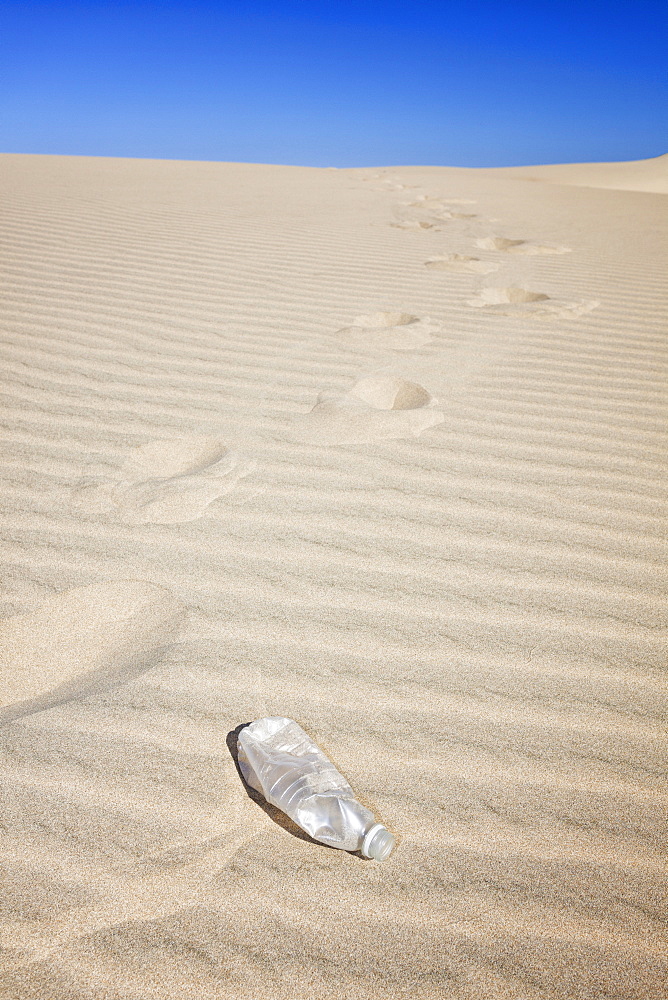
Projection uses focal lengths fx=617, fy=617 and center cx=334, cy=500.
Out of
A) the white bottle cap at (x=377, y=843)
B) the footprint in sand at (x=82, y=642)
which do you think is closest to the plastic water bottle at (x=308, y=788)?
the white bottle cap at (x=377, y=843)

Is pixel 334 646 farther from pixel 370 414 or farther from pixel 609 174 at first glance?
pixel 609 174

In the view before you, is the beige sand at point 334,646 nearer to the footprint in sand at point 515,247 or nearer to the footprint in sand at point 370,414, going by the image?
the footprint in sand at point 370,414

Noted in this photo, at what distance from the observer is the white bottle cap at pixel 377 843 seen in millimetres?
1041

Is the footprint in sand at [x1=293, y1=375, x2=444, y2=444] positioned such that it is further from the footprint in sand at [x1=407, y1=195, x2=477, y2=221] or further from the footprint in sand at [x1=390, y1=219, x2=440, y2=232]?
the footprint in sand at [x1=407, y1=195, x2=477, y2=221]

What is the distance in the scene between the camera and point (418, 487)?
1.93m

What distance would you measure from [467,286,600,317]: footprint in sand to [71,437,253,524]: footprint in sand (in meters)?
2.14

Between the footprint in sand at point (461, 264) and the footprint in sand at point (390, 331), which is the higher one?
the footprint in sand at point (461, 264)

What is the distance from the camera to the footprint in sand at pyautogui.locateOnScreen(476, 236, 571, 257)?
508cm

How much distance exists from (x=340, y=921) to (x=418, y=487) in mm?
1227

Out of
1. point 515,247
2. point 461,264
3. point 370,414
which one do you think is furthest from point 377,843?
point 515,247

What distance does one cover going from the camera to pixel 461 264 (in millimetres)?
4457

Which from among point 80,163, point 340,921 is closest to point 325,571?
point 340,921

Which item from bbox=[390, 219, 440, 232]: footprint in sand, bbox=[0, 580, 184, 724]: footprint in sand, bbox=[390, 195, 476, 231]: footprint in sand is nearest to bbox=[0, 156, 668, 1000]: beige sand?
bbox=[0, 580, 184, 724]: footprint in sand

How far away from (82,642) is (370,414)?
132 centimetres
